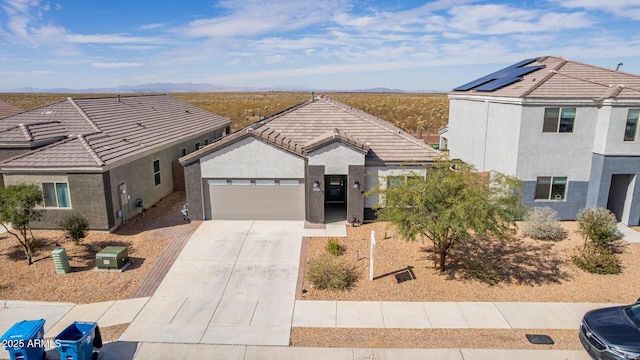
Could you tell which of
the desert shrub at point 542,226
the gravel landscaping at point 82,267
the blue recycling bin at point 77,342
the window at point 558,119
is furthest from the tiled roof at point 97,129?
the window at point 558,119

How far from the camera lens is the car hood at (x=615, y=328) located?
883 cm

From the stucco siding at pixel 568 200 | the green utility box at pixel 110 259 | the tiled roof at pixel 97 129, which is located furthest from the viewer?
the stucco siding at pixel 568 200

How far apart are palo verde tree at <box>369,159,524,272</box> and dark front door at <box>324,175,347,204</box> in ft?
27.0

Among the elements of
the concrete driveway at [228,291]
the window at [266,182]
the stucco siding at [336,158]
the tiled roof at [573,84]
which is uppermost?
the tiled roof at [573,84]

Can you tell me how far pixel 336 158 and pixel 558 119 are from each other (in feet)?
33.1

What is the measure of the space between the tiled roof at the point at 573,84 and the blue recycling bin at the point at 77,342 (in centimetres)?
1795

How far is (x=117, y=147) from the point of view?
19.0m

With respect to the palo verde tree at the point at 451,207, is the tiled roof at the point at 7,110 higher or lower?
higher

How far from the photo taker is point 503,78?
2244 cm

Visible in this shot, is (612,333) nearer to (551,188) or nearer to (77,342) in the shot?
(551,188)

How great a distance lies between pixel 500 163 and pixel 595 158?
12.8 feet

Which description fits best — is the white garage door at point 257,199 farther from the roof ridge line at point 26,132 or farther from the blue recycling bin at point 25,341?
the blue recycling bin at point 25,341

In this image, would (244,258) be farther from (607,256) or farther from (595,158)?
(595,158)

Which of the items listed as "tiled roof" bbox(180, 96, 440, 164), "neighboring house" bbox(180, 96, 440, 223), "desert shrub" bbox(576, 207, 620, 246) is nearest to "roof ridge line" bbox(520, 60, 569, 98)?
"tiled roof" bbox(180, 96, 440, 164)
